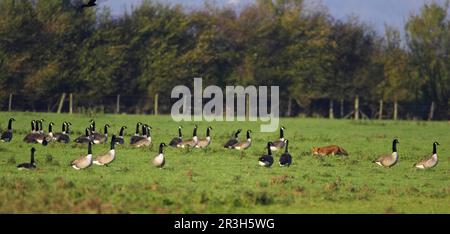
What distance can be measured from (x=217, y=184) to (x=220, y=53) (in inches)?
2280

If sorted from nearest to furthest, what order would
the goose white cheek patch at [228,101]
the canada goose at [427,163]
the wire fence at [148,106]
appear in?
1. the canada goose at [427,163]
2. the wire fence at [148,106]
3. the goose white cheek patch at [228,101]

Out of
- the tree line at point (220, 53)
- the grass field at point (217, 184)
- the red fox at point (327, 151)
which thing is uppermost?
the tree line at point (220, 53)

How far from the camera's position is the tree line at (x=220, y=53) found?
70250 millimetres

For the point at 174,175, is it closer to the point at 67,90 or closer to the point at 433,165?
the point at 433,165

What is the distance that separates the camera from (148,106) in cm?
7575

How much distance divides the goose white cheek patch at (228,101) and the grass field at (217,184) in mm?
37469

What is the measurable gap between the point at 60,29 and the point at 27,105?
6566 mm

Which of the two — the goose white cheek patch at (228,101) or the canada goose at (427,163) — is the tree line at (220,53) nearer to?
the goose white cheek patch at (228,101)

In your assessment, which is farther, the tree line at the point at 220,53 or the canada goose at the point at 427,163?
the tree line at the point at 220,53

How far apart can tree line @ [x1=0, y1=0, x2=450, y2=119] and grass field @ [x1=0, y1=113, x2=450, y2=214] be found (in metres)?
35.6

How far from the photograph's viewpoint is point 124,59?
7488cm

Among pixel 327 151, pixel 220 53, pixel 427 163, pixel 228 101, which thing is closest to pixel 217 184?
pixel 427 163

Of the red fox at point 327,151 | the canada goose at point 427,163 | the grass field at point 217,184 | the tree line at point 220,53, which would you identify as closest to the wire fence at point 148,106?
the tree line at point 220,53

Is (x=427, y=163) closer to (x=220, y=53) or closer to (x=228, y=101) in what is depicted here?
(x=228, y=101)
